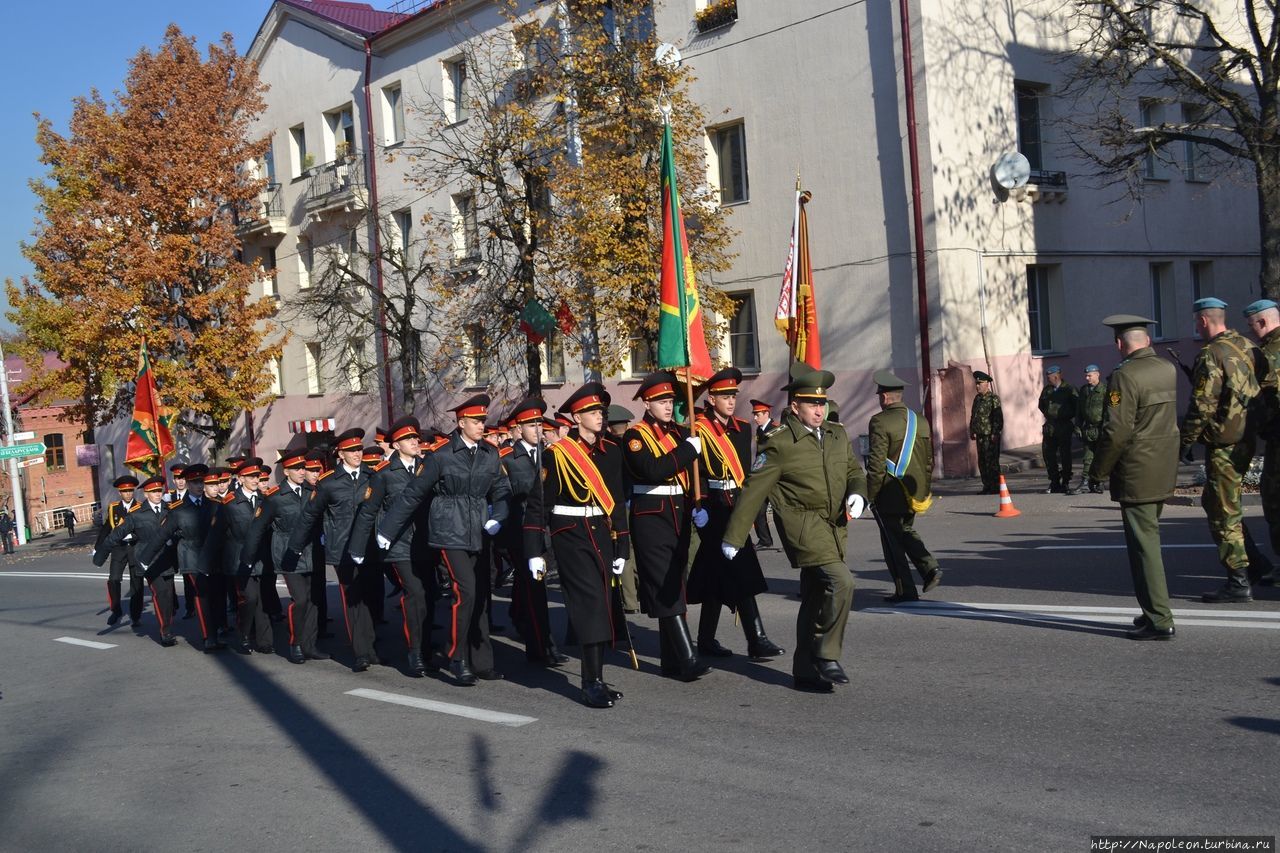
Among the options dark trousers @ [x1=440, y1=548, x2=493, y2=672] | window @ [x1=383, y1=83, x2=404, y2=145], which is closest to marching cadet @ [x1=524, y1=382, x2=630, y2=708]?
dark trousers @ [x1=440, y1=548, x2=493, y2=672]

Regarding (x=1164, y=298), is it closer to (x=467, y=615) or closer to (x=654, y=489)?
(x=654, y=489)

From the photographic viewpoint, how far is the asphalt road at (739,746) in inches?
199

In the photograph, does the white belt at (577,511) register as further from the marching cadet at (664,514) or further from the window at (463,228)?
the window at (463,228)

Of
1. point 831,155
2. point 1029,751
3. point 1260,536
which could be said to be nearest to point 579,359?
point 831,155

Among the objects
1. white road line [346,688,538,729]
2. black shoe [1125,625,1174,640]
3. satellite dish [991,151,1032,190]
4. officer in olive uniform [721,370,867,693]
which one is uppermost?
satellite dish [991,151,1032,190]

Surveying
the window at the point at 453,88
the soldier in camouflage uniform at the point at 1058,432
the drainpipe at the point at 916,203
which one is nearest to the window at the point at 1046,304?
the drainpipe at the point at 916,203

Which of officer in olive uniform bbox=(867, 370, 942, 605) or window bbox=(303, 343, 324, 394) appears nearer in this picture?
officer in olive uniform bbox=(867, 370, 942, 605)

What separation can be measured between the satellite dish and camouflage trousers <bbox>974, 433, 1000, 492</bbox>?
19.2ft

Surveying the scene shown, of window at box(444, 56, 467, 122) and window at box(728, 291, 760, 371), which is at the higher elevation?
window at box(444, 56, 467, 122)

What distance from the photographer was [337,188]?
34.0 meters

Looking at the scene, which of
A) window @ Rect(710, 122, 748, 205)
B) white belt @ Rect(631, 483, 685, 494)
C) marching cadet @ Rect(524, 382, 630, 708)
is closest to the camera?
marching cadet @ Rect(524, 382, 630, 708)

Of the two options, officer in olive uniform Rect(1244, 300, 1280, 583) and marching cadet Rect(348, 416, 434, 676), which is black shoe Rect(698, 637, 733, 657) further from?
officer in olive uniform Rect(1244, 300, 1280, 583)

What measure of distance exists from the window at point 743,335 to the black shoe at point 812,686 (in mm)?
16963

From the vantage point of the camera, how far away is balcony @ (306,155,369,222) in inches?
1319
